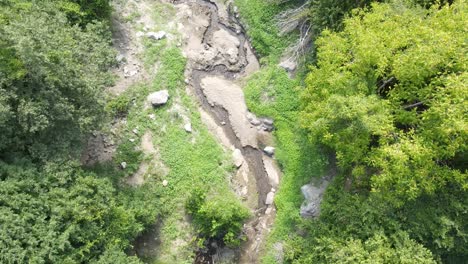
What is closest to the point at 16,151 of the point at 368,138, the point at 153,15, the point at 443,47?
the point at 153,15

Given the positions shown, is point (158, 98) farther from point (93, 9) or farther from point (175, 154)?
point (93, 9)

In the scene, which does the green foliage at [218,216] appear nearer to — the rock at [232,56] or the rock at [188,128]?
the rock at [188,128]

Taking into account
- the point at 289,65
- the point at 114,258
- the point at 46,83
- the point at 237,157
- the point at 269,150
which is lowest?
the point at 114,258

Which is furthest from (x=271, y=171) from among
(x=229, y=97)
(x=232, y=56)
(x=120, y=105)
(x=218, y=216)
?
(x=120, y=105)

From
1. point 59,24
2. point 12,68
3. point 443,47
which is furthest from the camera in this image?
point 59,24

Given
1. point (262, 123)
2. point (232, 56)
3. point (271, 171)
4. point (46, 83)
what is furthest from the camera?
point (232, 56)

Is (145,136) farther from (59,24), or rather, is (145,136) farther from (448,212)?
(448,212)

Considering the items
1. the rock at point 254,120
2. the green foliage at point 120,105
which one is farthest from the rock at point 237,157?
the green foliage at point 120,105
